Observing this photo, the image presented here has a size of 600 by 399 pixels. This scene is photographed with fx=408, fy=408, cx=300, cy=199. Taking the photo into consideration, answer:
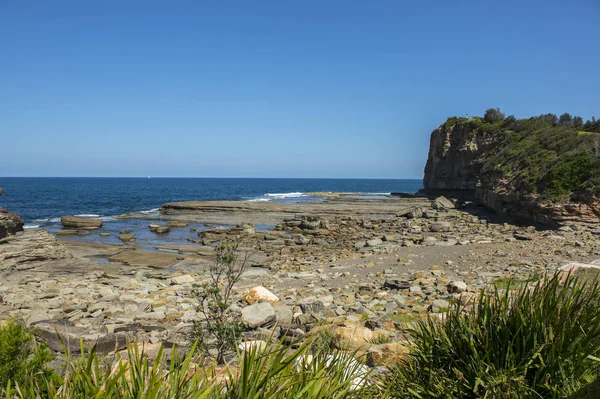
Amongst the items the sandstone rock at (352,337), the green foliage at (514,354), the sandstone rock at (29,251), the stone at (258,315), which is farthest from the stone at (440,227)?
the green foliage at (514,354)

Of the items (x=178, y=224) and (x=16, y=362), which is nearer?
(x=16, y=362)

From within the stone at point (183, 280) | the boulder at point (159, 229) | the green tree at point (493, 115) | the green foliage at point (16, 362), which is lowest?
the boulder at point (159, 229)

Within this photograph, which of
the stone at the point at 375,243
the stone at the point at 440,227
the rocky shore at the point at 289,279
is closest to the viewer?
the rocky shore at the point at 289,279

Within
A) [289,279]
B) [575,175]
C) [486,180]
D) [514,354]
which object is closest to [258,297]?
[289,279]

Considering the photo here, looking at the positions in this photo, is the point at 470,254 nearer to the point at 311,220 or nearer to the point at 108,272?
the point at 108,272

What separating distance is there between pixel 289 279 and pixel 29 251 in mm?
10997

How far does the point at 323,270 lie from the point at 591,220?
16.2 meters

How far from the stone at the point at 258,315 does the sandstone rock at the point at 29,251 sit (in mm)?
11405

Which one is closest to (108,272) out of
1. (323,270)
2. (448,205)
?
(323,270)

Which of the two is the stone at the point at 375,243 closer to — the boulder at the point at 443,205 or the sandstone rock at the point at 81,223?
the boulder at the point at 443,205

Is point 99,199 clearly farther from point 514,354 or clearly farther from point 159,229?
point 514,354

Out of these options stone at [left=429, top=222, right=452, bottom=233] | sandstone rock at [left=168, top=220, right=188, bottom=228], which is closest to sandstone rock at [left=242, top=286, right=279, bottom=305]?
stone at [left=429, top=222, right=452, bottom=233]

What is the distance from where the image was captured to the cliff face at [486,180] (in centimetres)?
2305

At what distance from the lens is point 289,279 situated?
1533 cm
